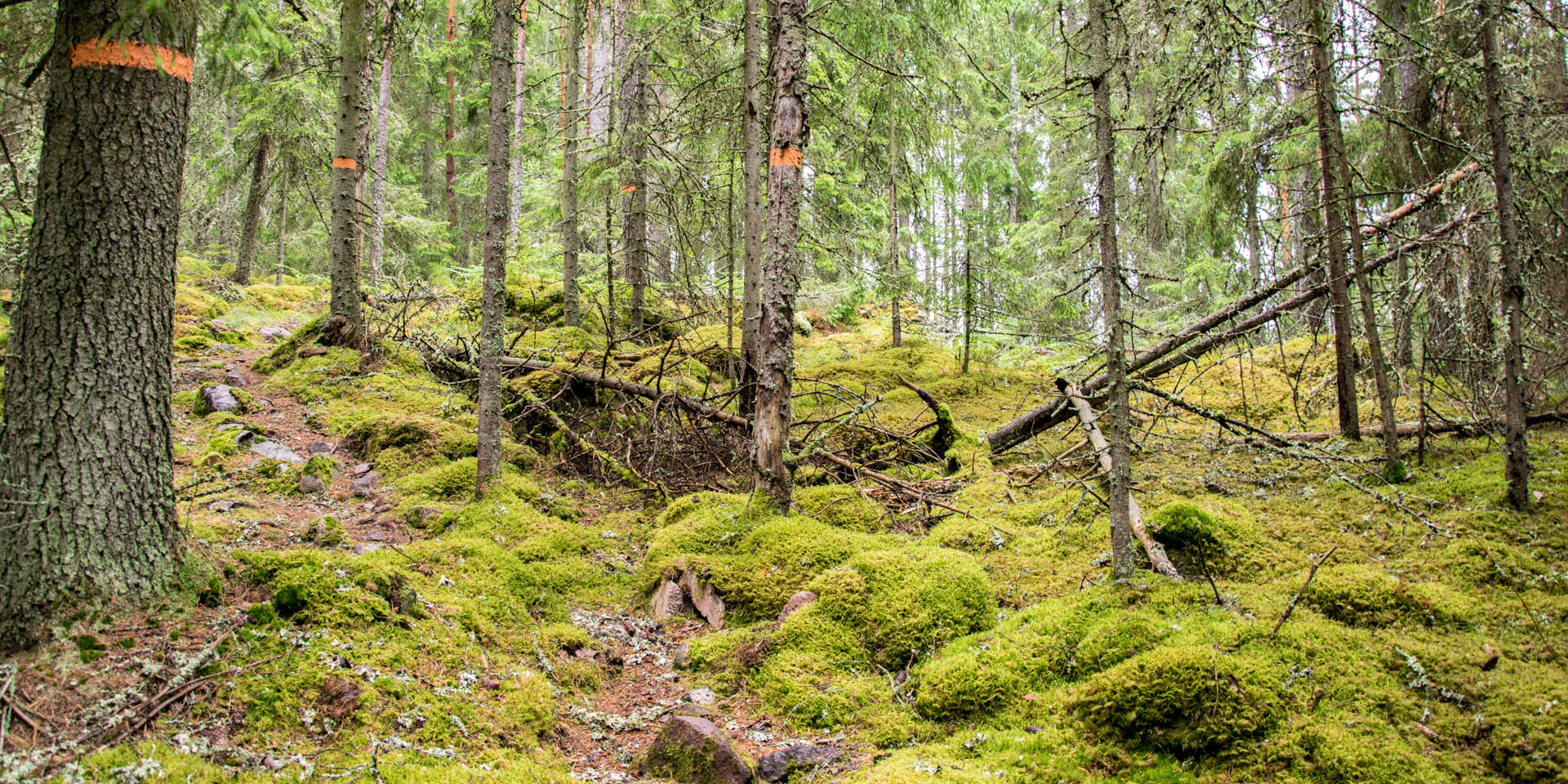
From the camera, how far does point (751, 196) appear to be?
8.71 meters

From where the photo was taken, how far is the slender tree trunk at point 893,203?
9.16m

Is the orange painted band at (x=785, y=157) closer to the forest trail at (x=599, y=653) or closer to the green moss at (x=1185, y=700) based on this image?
the forest trail at (x=599, y=653)

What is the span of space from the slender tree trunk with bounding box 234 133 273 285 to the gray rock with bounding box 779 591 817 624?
14.6 meters

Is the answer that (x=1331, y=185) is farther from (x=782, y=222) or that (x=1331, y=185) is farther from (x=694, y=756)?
(x=694, y=756)

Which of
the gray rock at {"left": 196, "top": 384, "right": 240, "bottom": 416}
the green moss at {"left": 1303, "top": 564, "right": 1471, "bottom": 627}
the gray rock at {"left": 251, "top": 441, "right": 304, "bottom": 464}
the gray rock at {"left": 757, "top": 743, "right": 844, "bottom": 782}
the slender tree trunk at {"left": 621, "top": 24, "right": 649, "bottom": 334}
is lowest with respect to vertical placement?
the gray rock at {"left": 757, "top": 743, "right": 844, "bottom": 782}

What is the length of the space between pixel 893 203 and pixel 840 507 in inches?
369

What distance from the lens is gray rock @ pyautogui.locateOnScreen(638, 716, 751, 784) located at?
3.54 meters

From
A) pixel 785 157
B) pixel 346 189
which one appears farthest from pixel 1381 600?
pixel 346 189

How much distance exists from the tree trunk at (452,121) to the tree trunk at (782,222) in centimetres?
1629

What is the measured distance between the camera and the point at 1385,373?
559 centimetres

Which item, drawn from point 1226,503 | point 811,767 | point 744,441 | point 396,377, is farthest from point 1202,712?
point 396,377

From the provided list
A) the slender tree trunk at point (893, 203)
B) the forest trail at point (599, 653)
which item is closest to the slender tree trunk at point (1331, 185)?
the slender tree trunk at point (893, 203)

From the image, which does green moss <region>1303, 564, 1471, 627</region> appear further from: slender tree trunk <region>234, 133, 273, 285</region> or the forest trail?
slender tree trunk <region>234, 133, 273, 285</region>

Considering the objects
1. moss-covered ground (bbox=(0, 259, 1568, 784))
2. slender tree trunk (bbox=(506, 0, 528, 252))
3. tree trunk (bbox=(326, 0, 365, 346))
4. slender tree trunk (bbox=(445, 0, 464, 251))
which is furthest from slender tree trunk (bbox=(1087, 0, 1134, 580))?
slender tree trunk (bbox=(445, 0, 464, 251))
